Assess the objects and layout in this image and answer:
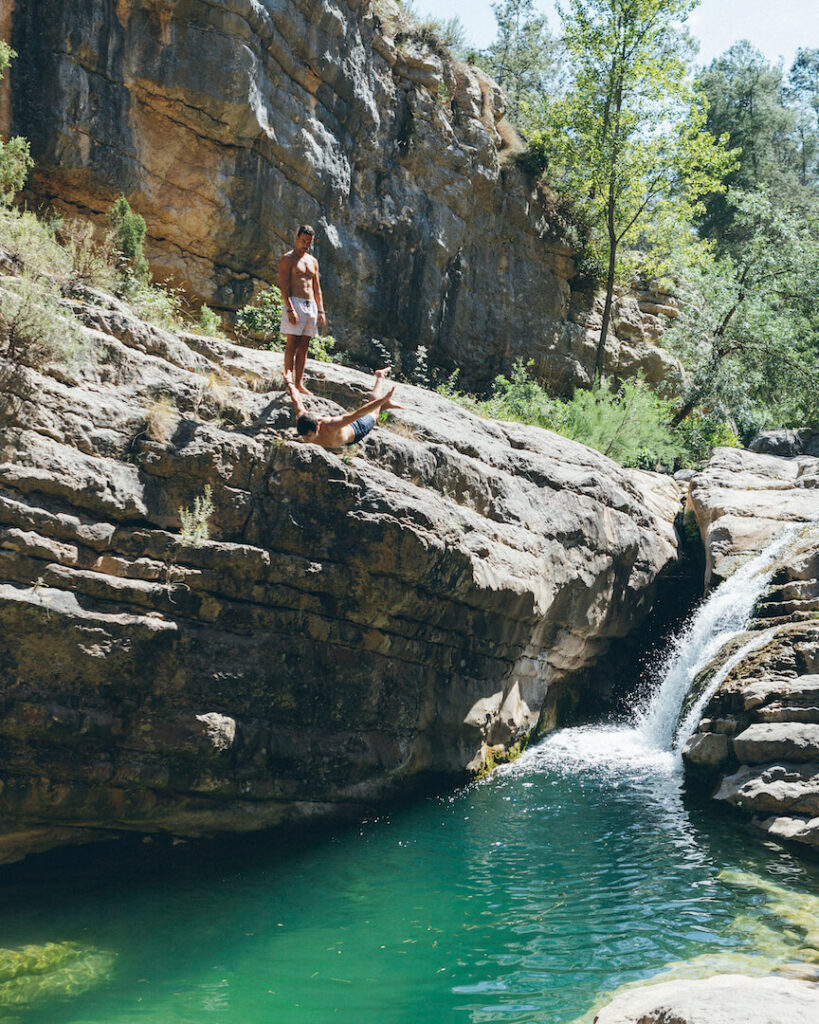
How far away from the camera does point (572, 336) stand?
24.1m

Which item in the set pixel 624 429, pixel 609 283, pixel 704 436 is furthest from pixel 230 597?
pixel 609 283

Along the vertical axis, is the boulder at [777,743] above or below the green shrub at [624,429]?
below

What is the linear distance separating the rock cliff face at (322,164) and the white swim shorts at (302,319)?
6163mm

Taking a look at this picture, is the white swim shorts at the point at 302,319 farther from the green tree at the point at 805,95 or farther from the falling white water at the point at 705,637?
the green tree at the point at 805,95

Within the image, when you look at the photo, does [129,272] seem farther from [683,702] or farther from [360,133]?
[683,702]

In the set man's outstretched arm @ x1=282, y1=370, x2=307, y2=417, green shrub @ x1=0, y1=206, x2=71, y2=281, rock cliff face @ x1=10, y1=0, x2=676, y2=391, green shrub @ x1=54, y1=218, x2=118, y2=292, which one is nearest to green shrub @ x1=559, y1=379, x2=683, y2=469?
rock cliff face @ x1=10, y1=0, x2=676, y2=391

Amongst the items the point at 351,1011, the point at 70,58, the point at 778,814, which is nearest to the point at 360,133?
the point at 70,58

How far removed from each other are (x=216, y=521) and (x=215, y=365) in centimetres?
229

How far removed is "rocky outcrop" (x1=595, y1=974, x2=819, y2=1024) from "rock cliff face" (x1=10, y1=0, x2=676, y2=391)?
13.8m

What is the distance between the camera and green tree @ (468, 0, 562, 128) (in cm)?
4194

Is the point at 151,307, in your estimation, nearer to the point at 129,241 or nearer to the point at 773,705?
the point at 129,241

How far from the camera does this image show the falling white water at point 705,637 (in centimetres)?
1310

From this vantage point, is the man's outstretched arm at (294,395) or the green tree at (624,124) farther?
the green tree at (624,124)

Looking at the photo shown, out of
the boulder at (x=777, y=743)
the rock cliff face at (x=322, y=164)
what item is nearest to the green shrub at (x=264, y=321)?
the rock cliff face at (x=322, y=164)
